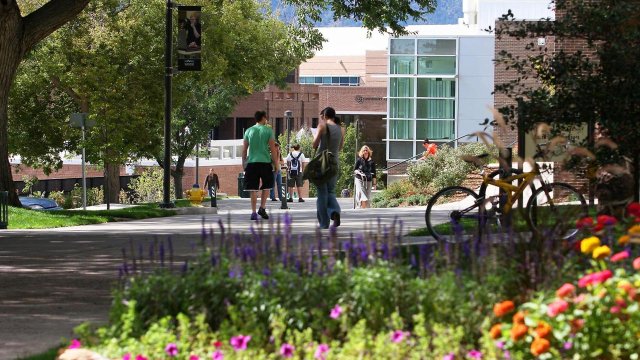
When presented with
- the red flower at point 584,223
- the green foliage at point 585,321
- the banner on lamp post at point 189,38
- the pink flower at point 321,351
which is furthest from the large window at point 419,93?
the pink flower at point 321,351

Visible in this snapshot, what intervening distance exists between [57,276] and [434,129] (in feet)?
166

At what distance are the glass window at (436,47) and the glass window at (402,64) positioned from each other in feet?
1.99

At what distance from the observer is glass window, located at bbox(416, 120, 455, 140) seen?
63.1 metres

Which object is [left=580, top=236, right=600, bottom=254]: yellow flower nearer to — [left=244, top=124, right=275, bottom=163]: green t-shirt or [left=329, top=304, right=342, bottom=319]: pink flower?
[left=329, top=304, right=342, bottom=319]: pink flower

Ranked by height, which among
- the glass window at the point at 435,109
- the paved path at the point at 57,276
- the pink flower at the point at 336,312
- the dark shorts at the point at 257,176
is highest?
the glass window at the point at 435,109

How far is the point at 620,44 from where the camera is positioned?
13492 millimetres

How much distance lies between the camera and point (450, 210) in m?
15.8

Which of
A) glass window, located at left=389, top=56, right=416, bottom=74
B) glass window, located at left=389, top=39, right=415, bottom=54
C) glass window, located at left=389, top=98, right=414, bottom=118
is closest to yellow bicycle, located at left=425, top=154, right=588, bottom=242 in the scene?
glass window, located at left=389, top=39, right=415, bottom=54

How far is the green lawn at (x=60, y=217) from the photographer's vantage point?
24844mm

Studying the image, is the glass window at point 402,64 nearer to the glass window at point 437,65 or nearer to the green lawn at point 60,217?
the glass window at point 437,65

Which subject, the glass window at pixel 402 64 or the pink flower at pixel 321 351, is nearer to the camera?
the pink flower at pixel 321 351

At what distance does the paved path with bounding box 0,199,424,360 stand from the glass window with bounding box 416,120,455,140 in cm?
4024

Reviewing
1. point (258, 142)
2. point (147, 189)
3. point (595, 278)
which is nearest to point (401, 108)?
point (147, 189)

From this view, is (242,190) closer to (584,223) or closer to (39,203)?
(39,203)
